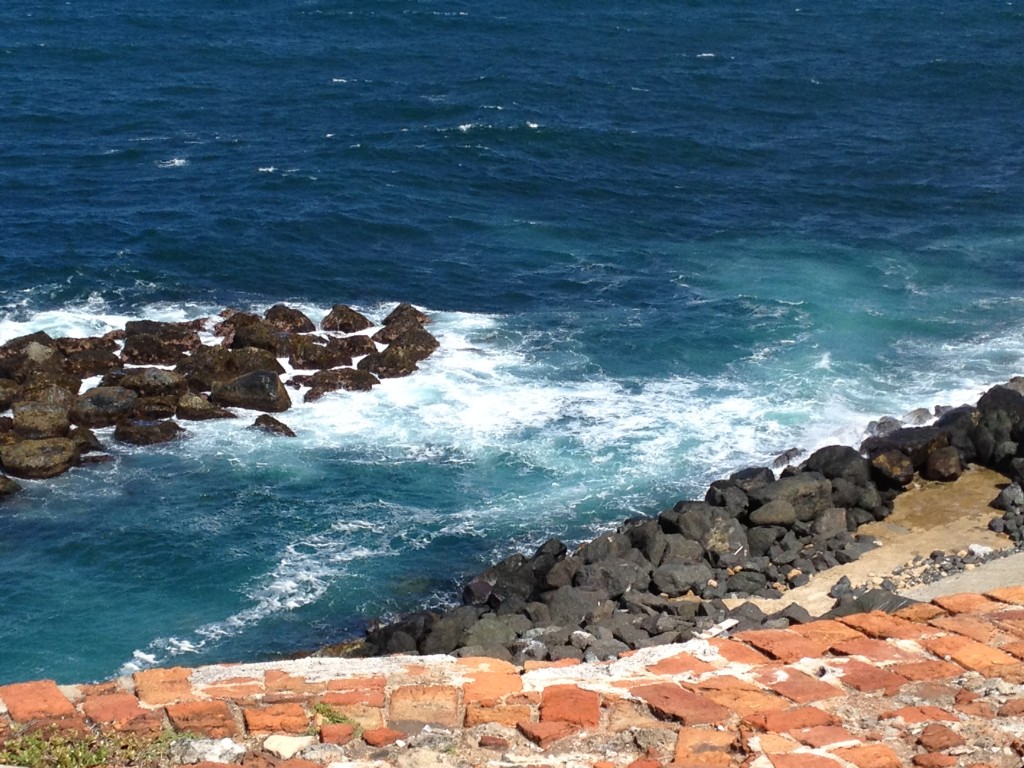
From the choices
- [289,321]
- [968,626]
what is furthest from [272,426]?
[968,626]

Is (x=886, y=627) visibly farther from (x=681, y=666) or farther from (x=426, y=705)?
(x=426, y=705)

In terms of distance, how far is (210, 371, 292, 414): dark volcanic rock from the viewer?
36.0 metres

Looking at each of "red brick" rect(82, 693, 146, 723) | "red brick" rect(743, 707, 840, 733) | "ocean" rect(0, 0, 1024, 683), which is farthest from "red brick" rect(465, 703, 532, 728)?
"ocean" rect(0, 0, 1024, 683)

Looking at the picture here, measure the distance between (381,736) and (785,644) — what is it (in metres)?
3.66

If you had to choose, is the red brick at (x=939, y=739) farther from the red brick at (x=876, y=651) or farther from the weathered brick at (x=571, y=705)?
the weathered brick at (x=571, y=705)

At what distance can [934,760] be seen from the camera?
31.2ft

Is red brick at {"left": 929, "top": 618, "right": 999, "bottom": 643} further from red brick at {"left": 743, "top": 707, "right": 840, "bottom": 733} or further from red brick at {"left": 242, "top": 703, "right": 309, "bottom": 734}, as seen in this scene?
red brick at {"left": 242, "top": 703, "right": 309, "bottom": 734}

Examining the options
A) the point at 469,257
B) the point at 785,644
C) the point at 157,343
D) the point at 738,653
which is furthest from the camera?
the point at 469,257

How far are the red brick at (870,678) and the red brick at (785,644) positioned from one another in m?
0.42

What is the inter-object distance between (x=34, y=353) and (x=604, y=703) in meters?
30.5

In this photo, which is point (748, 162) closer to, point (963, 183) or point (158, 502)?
point (963, 183)

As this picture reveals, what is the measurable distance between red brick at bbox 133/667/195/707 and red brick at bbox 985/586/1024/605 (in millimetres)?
7493

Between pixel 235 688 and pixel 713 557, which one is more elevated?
pixel 235 688

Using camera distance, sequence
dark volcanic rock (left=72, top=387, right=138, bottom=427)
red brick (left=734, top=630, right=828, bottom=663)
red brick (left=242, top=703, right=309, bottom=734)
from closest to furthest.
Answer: red brick (left=242, top=703, right=309, bottom=734), red brick (left=734, top=630, right=828, bottom=663), dark volcanic rock (left=72, top=387, right=138, bottom=427)
